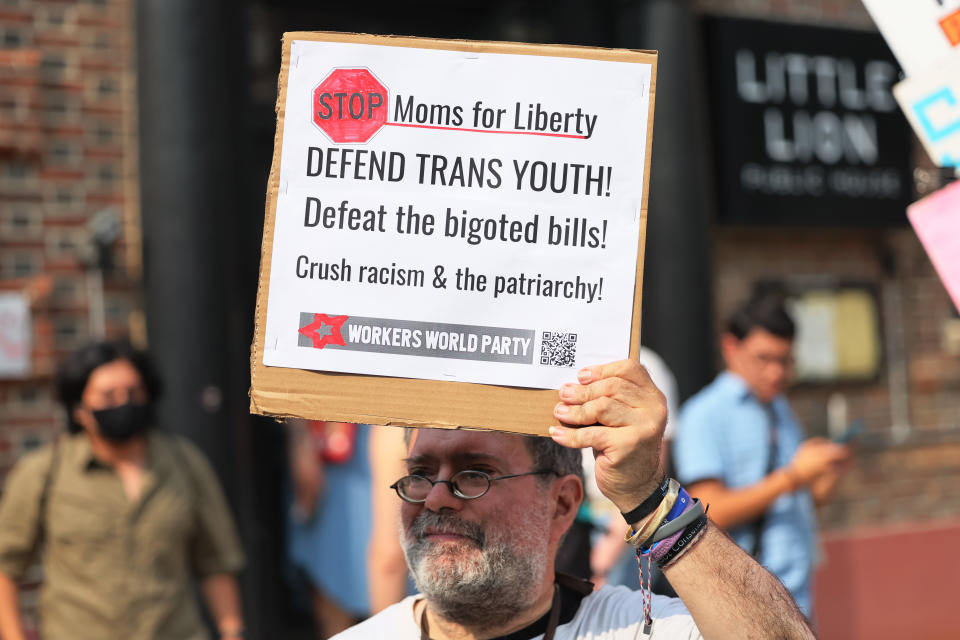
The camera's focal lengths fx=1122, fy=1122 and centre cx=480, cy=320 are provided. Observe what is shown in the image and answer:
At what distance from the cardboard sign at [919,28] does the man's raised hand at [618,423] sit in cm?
75

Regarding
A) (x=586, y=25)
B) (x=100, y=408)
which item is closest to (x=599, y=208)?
(x=100, y=408)

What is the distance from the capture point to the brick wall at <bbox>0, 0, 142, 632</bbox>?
15.3 ft

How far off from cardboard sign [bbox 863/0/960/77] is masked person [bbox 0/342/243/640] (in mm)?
2606

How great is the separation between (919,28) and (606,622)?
46.5 inches

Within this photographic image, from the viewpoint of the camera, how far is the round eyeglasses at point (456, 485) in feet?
6.63

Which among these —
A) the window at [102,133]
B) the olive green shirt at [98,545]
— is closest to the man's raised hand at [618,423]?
the olive green shirt at [98,545]

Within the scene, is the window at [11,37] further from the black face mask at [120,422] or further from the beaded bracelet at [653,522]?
the beaded bracelet at [653,522]

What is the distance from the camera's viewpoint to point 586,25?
622 cm

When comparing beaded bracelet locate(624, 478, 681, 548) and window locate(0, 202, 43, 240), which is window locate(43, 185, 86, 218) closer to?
window locate(0, 202, 43, 240)

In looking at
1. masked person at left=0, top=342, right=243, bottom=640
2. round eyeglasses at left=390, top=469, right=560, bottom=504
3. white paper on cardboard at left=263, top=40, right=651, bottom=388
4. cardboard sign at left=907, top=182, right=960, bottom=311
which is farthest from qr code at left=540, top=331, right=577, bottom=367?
masked person at left=0, top=342, right=243, bottom=640

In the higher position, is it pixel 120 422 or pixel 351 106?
pixel 351 106

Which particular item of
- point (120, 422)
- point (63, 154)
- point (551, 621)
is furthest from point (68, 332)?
point (551, 621)

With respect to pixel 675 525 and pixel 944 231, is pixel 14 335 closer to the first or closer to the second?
pixel 675 525

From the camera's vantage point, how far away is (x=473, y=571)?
197 centimetres
